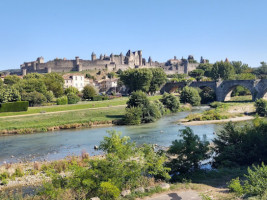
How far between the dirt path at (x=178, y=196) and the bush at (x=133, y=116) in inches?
959

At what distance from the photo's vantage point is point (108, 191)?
31.8 feet

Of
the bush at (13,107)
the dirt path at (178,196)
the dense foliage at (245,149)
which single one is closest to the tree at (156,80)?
the bush at (13,107)

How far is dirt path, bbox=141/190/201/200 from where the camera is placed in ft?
32.7

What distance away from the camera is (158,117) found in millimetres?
39344

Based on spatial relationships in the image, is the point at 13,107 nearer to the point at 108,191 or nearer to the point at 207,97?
the point at 108,191

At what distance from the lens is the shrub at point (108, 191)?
9.61 metres

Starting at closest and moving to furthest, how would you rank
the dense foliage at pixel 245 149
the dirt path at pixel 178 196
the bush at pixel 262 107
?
1. the dirt path at pixel 178 196
2. the dense foliage at pixel 245 149
3. the bush at pixel 262 107

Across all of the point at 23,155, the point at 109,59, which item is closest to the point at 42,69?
the point at 109,59

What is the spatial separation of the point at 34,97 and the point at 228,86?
3808 centimetres

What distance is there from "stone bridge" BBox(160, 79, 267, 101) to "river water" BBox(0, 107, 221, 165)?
84.5 feet

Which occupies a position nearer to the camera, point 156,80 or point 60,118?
point 60,118

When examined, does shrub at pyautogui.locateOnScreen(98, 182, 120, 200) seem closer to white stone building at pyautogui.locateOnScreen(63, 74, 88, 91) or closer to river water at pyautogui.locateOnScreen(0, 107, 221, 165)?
river water at pyautogui.locateOnScreen(0, 107, 221, 165)

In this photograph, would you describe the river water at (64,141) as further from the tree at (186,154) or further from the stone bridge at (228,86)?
the stone bridge at (228,86)

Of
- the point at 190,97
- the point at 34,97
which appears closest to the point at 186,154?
the point at 34,97
